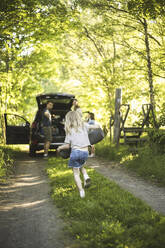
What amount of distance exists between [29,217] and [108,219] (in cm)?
134

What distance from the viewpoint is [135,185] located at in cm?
609

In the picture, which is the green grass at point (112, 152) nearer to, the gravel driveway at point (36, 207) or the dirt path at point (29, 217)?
the gravel driveway at point (36, 207)

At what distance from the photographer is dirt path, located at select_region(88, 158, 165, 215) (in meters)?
4.82

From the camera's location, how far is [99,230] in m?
3.42

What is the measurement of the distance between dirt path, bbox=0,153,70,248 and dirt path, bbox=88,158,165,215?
1.77m

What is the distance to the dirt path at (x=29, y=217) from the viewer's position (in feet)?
10.9

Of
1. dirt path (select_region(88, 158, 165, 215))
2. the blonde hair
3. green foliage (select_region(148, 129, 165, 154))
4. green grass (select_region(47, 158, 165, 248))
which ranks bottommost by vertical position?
dirt path (select_region(88, 158, 165, 215))

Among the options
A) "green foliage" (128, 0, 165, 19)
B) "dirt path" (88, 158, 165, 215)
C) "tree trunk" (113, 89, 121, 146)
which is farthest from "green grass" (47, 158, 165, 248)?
"tree trunk" (113, 89, 121, 146)

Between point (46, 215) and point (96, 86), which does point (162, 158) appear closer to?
point (46, 215)

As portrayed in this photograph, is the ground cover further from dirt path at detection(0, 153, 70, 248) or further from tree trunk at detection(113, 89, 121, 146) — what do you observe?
dirt path at detection(0, 153, 70, 248)

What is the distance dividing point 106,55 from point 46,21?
269 inches

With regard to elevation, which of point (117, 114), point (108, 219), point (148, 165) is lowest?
point (108, 219)

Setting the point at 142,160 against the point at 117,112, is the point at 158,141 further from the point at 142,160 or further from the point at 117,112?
the point at 117,112

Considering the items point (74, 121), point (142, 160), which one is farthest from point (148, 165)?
point (74, 121)
